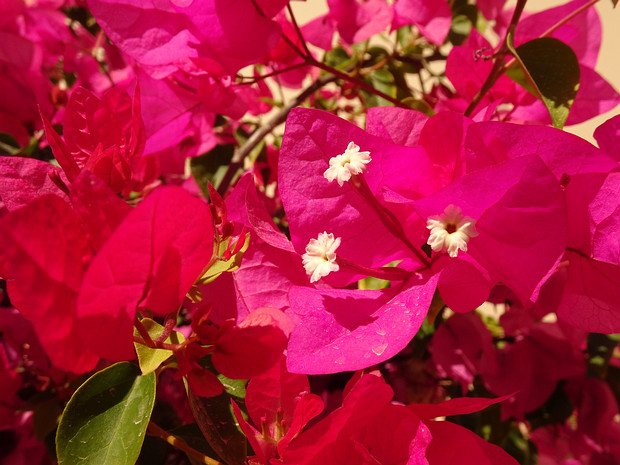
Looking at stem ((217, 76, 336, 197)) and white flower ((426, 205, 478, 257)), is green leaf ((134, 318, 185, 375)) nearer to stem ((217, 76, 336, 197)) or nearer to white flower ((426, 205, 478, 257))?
white flower ((426, 205, 478, 257))

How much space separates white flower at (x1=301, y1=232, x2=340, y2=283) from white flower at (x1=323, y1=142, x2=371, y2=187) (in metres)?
0.04

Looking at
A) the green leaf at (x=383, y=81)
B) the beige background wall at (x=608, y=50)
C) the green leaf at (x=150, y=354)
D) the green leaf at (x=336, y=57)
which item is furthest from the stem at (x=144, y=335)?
the beige background wall at (x=608, y=50)

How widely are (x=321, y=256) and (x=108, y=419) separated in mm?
181

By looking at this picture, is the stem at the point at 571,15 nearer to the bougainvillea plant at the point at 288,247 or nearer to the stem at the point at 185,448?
the bougainvillea plant at the point at 288,247

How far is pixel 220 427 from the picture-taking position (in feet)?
1.23

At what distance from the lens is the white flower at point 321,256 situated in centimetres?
34

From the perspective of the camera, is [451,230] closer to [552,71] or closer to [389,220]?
[389,220]

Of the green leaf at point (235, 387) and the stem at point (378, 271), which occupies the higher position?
the stem at point (378, 271)

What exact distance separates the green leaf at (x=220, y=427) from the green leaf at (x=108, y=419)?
41 mm

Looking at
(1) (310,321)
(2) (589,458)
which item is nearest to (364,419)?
(1) (310,321)

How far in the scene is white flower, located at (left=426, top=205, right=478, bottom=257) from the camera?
1.07 feet

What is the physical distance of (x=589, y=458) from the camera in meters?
0.87

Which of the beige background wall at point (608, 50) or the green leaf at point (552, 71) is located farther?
the beige background wall at point (608, 50)

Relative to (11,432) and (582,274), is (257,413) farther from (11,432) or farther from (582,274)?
(11,432)
